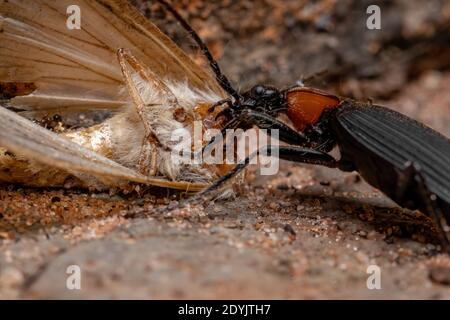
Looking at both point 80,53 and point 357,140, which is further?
point 80,53

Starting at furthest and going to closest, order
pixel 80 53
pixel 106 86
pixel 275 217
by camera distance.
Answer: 1. pixel 106 86
2. pixel 80 53
3. pixel 275 217

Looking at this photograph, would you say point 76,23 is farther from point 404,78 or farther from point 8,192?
point 404,78

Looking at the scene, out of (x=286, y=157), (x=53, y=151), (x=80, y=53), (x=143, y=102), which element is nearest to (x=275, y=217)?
(x=286, y=157)

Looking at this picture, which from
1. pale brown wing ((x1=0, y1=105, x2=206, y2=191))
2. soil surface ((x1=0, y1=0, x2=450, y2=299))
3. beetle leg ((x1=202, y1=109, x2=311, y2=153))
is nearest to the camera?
soil surface ((x1=0, y1=0, x2=450, y2=299))

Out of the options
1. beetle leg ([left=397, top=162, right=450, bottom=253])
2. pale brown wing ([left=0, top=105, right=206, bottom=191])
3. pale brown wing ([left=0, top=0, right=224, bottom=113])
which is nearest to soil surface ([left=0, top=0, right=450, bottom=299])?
beetle leg ([left=397, top=162, right=450, bottom=253])

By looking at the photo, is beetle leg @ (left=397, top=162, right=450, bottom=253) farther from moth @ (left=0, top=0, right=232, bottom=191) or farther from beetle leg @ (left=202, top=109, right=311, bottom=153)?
moth @ (left=0, top=0, right=232, bottom=191)

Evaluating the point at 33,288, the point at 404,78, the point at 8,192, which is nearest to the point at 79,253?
the point at 33,288

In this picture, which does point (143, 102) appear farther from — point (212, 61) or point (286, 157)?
point (286, 157)

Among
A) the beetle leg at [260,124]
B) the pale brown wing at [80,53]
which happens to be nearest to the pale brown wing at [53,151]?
the beetle leg at [260,124]
